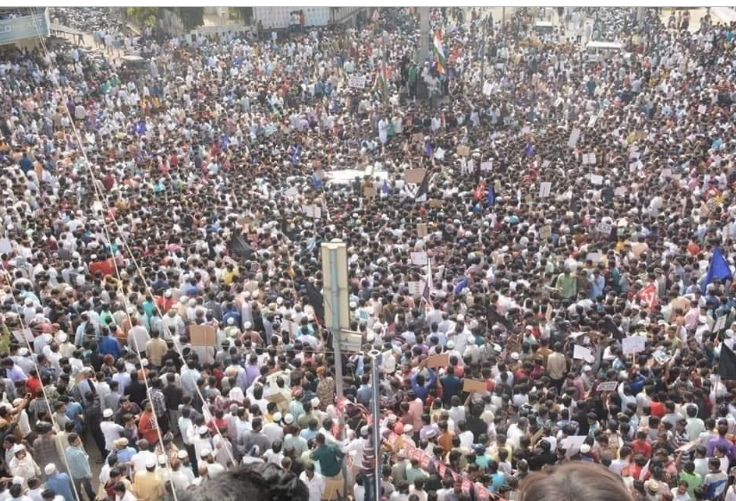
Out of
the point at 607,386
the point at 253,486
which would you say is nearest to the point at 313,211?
the point at 607,386

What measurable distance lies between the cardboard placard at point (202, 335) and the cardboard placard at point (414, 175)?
7193 mm

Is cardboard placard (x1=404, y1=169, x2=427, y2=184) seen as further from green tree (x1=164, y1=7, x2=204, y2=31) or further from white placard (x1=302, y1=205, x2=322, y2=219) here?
green tree (x1=164, y1=7, x2=204, y2=31)

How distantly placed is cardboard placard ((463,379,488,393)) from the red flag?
3467 millimetres

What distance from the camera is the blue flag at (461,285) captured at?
36.5 ft

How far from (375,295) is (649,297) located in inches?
141

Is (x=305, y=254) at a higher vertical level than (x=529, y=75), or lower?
lower

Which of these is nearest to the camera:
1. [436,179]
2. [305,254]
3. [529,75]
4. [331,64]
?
[305,254]

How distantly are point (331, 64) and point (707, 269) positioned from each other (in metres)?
20.9

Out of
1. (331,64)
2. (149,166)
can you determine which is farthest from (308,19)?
(149,166)

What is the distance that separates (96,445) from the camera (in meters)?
8.48

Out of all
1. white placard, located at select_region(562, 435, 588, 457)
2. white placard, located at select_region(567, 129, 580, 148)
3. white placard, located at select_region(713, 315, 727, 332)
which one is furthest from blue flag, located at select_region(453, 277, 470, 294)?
white placard, located at select_region(567, 129, 580, 148)

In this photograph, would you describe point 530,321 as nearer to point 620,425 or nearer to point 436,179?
point 620,425

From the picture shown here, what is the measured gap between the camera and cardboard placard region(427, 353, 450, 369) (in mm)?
8562

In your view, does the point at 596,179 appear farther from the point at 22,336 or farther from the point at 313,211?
the point at 22,336
